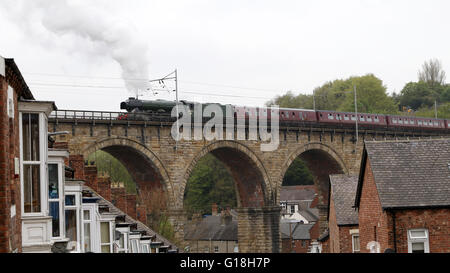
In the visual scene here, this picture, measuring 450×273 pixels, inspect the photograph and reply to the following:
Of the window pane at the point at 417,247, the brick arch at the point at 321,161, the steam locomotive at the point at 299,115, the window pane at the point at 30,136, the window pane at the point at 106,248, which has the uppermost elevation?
the steam locomotive at the point at 299,115

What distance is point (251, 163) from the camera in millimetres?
49000

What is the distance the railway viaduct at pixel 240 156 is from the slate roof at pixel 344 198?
2009 cm

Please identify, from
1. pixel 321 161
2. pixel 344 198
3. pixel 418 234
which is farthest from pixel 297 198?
pixel 418 234

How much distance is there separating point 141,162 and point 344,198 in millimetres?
24462

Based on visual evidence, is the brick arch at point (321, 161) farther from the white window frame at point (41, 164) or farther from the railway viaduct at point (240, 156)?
the white window frame at point (41, 164)

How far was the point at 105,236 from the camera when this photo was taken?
1534 cm

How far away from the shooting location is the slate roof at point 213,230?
5906 centimetres

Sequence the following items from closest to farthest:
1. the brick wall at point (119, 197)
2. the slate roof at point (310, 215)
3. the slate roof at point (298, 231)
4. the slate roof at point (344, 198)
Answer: the slate roof at point (344, 198)
the brick wall at point (119, 197)
the slate roof at point (298, 231)
the slate roof at point (310, 215)

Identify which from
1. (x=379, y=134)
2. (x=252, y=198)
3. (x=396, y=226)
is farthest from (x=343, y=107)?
(x=396, y=226)

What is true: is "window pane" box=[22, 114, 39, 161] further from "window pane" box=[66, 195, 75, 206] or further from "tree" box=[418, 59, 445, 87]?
"tree" box=[418, 59, 445, 87]

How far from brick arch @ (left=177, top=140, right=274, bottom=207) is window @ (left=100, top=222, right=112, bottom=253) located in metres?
32.0

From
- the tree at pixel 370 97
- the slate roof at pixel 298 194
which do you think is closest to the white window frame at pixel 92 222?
the slate roof at pixel 298 194

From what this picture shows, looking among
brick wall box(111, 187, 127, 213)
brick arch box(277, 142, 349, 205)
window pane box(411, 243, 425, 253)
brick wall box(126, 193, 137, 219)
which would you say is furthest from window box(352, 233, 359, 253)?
brick arch box(277, 142, 349, 205)

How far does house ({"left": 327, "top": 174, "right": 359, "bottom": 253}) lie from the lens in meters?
19.6
